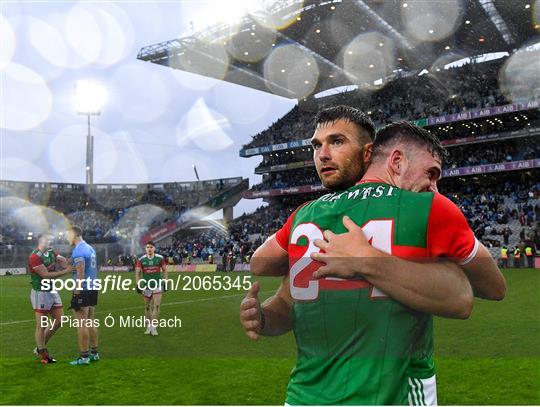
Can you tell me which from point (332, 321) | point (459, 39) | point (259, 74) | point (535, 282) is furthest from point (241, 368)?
point (259, 74)

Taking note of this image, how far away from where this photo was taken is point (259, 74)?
47.3 meters

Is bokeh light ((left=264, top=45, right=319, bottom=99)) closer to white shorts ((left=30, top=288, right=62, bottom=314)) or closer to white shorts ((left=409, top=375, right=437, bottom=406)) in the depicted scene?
white shorts ((left=30, top=288, right=62, bottom=314))

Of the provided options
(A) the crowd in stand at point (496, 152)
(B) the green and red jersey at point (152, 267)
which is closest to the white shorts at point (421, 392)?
(B) the green and red jersey at point (152, 267)

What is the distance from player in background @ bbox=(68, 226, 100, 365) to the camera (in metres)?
7.52

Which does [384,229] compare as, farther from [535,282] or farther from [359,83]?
[359,83]

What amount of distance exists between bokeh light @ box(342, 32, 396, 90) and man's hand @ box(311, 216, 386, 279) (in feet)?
130

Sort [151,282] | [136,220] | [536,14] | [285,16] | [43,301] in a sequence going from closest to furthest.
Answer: [43,301] < [151,282] < [536,14] < [285,16] < [136,220]

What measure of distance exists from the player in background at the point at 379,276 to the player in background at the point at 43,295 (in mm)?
6682

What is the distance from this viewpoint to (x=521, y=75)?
39281 millimetres

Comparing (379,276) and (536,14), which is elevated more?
(536,14)

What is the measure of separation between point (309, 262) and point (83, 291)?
646cm

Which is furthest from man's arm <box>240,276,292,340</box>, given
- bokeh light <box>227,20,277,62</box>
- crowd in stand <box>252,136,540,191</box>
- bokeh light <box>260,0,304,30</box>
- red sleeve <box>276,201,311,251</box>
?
bokeh light <box>227,20,277,62</box>

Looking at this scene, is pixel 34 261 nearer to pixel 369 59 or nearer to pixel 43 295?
pixel 43 295

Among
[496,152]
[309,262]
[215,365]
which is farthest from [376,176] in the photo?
[496,152]
